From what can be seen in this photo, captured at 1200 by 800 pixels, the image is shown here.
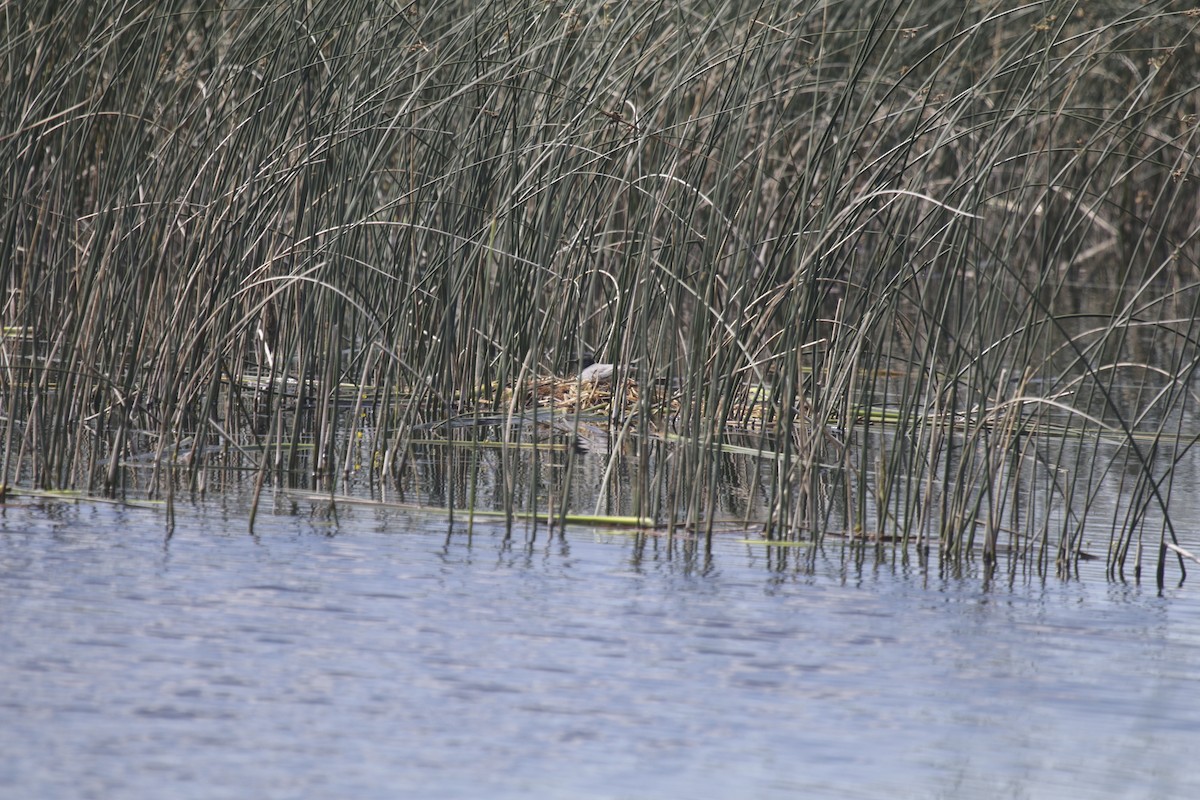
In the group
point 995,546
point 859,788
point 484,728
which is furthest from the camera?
point 995,546

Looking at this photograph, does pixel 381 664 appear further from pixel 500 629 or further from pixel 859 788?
pixel 859 788

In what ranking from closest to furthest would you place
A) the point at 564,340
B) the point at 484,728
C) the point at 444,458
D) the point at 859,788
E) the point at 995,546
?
the point at 859,788
the point at 484,728
the point at 995,546
the point at 444,458
the point at 564,340

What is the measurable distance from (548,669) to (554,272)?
6.94ft

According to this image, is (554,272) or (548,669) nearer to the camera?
→ (548,669)

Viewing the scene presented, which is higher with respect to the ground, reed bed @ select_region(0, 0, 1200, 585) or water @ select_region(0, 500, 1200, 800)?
reed bed @ select_region(0, 0, 1200, 585)

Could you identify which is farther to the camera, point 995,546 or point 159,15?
point 159,15

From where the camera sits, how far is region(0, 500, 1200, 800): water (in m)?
3.26

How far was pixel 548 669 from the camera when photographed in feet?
12.7

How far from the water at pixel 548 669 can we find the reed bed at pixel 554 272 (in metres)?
0.34

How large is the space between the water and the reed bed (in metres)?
0.34

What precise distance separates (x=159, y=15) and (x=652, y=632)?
3462 mm

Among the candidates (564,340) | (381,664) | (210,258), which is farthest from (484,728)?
(564,340)

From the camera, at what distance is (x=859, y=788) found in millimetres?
3229

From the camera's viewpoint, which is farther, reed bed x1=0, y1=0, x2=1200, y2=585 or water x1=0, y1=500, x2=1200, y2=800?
reed bed x1=0, y1=0, x2=1200, y2=585
